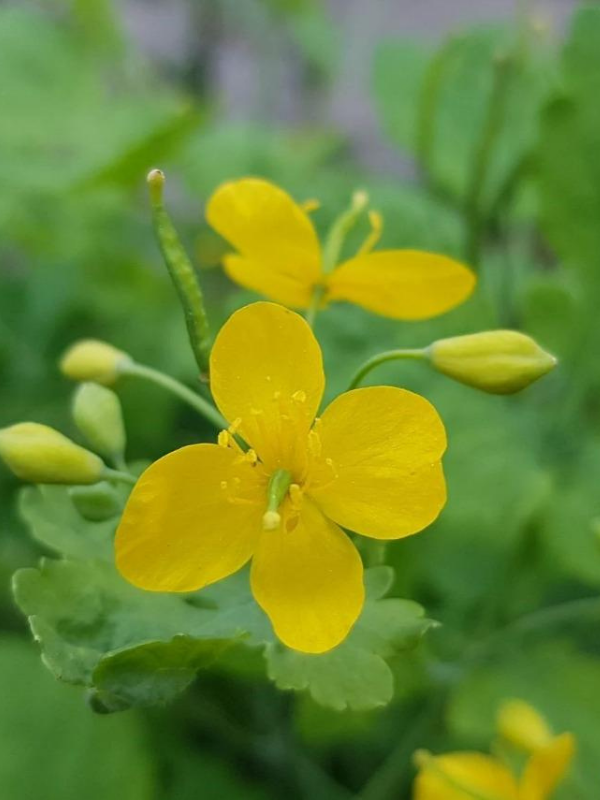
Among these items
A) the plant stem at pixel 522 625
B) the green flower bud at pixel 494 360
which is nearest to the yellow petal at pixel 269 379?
the green flower bud at pixel 494 360

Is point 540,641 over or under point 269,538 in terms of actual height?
under

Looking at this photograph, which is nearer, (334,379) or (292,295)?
(292,295)

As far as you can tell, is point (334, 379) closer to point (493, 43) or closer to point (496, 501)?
point (496, 501)

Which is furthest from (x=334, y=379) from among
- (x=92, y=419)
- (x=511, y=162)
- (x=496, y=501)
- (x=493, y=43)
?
(x=493, y=43)

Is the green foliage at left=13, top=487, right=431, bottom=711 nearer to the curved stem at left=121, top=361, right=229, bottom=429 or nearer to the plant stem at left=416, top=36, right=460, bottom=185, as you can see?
the curved stem at left=121, top=361, right=229, bottom=429

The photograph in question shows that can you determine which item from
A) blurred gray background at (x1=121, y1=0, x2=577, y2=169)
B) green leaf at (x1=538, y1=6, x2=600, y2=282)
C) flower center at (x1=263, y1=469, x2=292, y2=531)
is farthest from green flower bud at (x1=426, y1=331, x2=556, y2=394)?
blurred gray background at (x1=121, y1=0, x2=577, y2=169)

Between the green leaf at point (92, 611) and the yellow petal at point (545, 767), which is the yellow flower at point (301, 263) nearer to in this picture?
the green leaf at point (92, 611)

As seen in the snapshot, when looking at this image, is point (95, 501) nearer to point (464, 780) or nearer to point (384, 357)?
point (384, 357)
